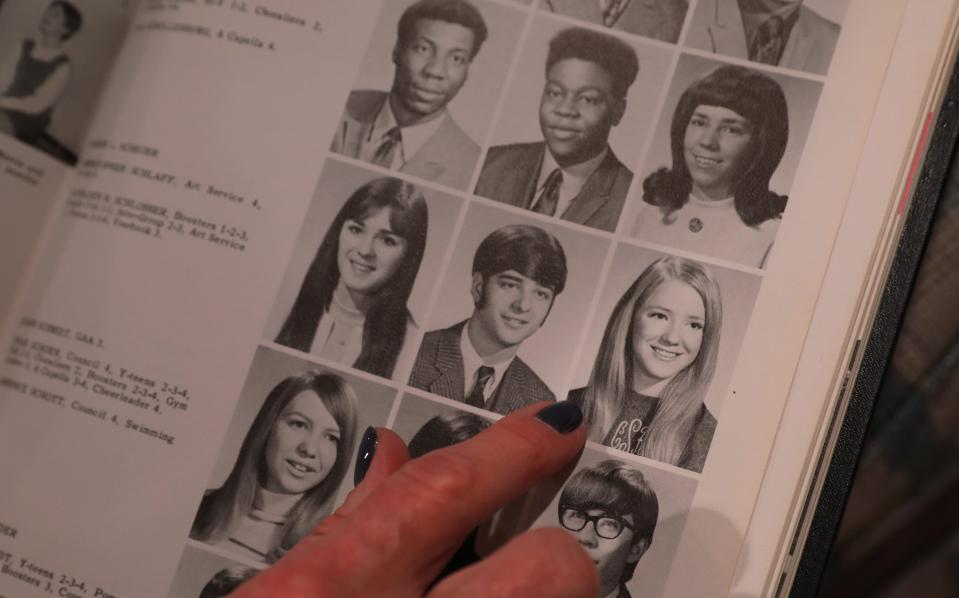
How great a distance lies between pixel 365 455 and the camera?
0.33 meters

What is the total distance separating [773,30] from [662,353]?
0.15 meters

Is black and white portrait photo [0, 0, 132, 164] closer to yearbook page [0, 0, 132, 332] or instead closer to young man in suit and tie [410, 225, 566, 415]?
yearbook page [0, 0, 132, 332]

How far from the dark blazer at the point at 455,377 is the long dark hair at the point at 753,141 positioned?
0.10 metres

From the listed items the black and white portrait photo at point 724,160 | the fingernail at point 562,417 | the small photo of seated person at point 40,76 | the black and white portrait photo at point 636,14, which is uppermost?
the black and white portrait photo at point 636,14

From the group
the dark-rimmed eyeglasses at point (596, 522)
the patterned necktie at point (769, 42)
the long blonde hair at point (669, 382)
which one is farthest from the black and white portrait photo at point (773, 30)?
the dark-rimmed eyeglasses at point (596, 522)

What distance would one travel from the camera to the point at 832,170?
0.33 meters

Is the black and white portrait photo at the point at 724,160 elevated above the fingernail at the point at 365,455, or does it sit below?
above

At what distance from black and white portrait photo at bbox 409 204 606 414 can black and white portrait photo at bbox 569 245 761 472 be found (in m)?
0.01

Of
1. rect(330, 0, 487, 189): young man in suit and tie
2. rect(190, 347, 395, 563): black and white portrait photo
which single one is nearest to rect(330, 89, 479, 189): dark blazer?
Result: rect(330, 0, 487, 189): young man in suit and tie

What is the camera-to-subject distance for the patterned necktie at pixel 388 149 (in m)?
0.37

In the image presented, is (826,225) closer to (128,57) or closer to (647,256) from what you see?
(647,256)

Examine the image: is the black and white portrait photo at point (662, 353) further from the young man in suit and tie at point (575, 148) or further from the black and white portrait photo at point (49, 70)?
the black and white portrait photo at point (49, 70)

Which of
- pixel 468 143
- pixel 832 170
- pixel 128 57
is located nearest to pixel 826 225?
pixel 832 170

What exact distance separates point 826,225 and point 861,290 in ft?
0.10
